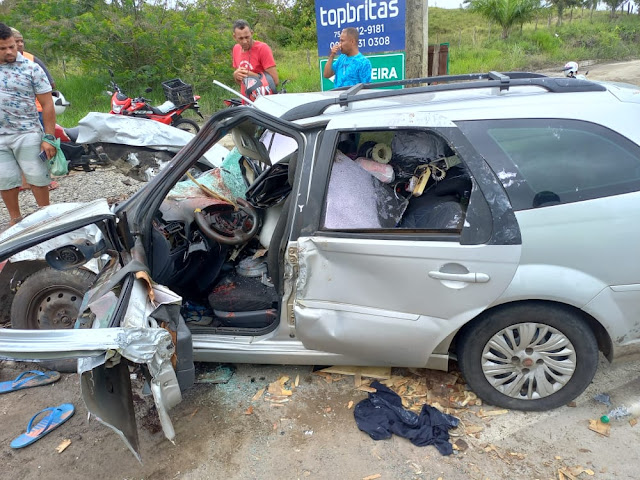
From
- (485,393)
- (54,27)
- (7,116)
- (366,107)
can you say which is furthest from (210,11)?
(485,393)

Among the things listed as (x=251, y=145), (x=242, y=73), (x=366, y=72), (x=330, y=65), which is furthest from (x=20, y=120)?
(x=366, y=72)

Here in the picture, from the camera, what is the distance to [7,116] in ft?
14.9

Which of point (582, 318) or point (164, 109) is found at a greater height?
point (164, 109)

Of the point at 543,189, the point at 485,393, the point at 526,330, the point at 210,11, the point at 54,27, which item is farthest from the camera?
the point at 210,11

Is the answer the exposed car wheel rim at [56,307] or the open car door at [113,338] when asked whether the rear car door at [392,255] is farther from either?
the exposed car wheel rim at [56,307]

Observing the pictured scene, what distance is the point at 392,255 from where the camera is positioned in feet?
7.66

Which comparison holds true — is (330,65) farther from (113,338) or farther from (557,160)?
(113,338)

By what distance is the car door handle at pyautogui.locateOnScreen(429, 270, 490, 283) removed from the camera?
2262 mm

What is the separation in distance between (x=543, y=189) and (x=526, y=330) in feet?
2.36

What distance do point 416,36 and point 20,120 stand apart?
417 centimetres

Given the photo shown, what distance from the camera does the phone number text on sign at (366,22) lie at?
5.58m

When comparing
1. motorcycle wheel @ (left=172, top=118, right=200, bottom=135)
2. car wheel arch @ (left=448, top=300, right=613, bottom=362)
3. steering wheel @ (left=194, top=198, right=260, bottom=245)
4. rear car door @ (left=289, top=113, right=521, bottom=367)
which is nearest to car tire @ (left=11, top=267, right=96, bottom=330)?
steering wheel @ (left=194, top=198, right=260, bottom=245)

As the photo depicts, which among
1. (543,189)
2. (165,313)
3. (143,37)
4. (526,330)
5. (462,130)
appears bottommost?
(526,330)

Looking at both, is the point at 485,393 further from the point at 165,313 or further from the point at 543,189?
the point at 165,313
